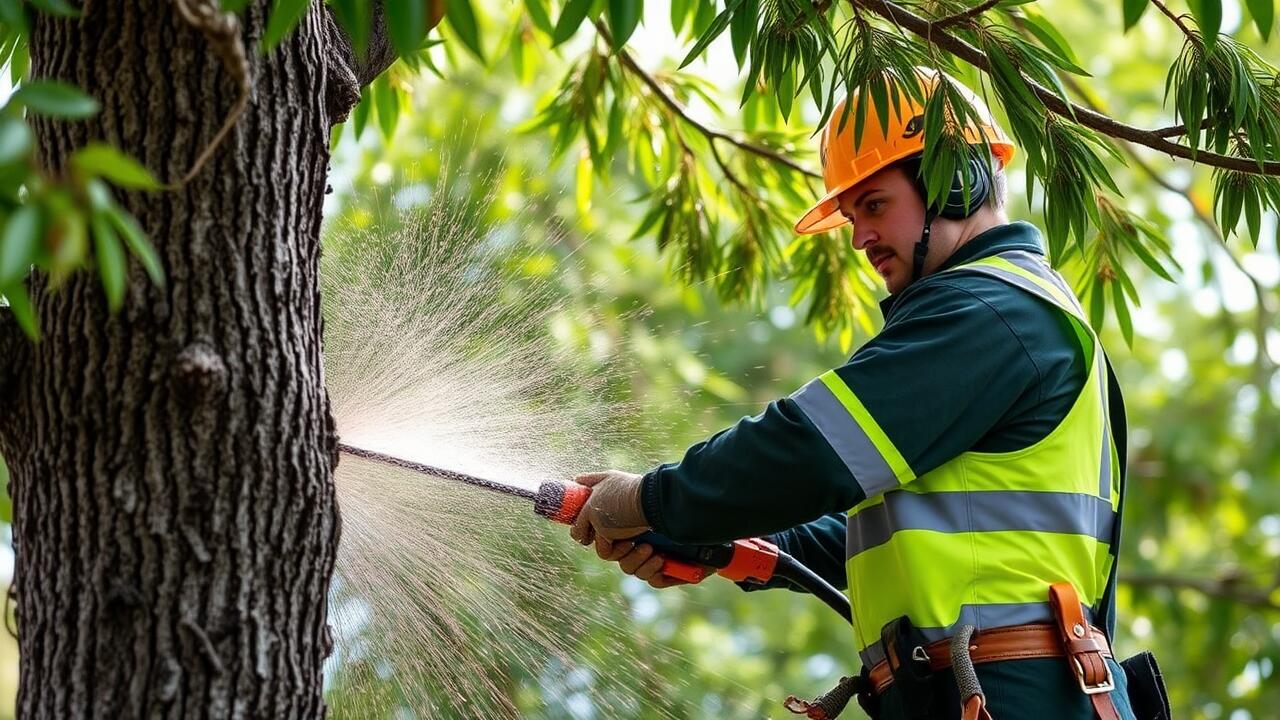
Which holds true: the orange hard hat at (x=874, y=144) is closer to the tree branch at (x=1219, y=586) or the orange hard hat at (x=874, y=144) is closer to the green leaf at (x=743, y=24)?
the green leaf at (x=743, y=24)

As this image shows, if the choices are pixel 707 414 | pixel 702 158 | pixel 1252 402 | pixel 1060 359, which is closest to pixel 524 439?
pixel 702 158

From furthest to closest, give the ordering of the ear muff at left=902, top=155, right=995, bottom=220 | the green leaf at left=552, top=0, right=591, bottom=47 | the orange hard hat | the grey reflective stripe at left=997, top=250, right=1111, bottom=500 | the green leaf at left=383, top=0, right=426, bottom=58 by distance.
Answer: the orange hard hat < the ear muff at left=902, top=155, right=995, bottom=220 < the grey reflective stripe at left=997, top=250, right=1111, bottom=500 < the green leaf at left=552, top=0, right=591, bottom=47 < the green leaf at left=383, top=0, right=426, bottom=58

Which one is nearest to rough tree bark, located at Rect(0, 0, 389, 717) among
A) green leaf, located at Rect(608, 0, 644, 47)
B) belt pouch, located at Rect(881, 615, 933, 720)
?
green leaf, located at Rect(608, 0, 644, 47)

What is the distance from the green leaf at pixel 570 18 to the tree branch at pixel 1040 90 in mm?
612

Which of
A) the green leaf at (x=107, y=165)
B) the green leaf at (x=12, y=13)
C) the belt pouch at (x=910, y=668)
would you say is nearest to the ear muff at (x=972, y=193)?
the belt pouch at (x=910, y=668)

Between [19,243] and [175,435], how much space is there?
80 centimetres

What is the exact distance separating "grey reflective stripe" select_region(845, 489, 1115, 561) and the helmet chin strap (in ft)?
1.95

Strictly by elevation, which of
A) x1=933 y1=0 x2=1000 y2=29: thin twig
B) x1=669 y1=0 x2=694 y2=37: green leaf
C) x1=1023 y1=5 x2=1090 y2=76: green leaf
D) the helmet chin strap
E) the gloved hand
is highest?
x1=669 y1=0 x2=694 y2=37: green leaf

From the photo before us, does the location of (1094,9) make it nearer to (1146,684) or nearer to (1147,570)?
(1147,570)

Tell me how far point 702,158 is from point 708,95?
208 millimetres

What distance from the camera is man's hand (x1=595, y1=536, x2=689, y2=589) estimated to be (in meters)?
2.94

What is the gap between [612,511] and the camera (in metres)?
2.81

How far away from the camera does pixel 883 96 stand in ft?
7.80

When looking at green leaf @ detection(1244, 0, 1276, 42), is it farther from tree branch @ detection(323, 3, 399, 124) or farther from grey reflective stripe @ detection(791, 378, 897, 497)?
tree branch @ detection(323, 3, 399, 124)
